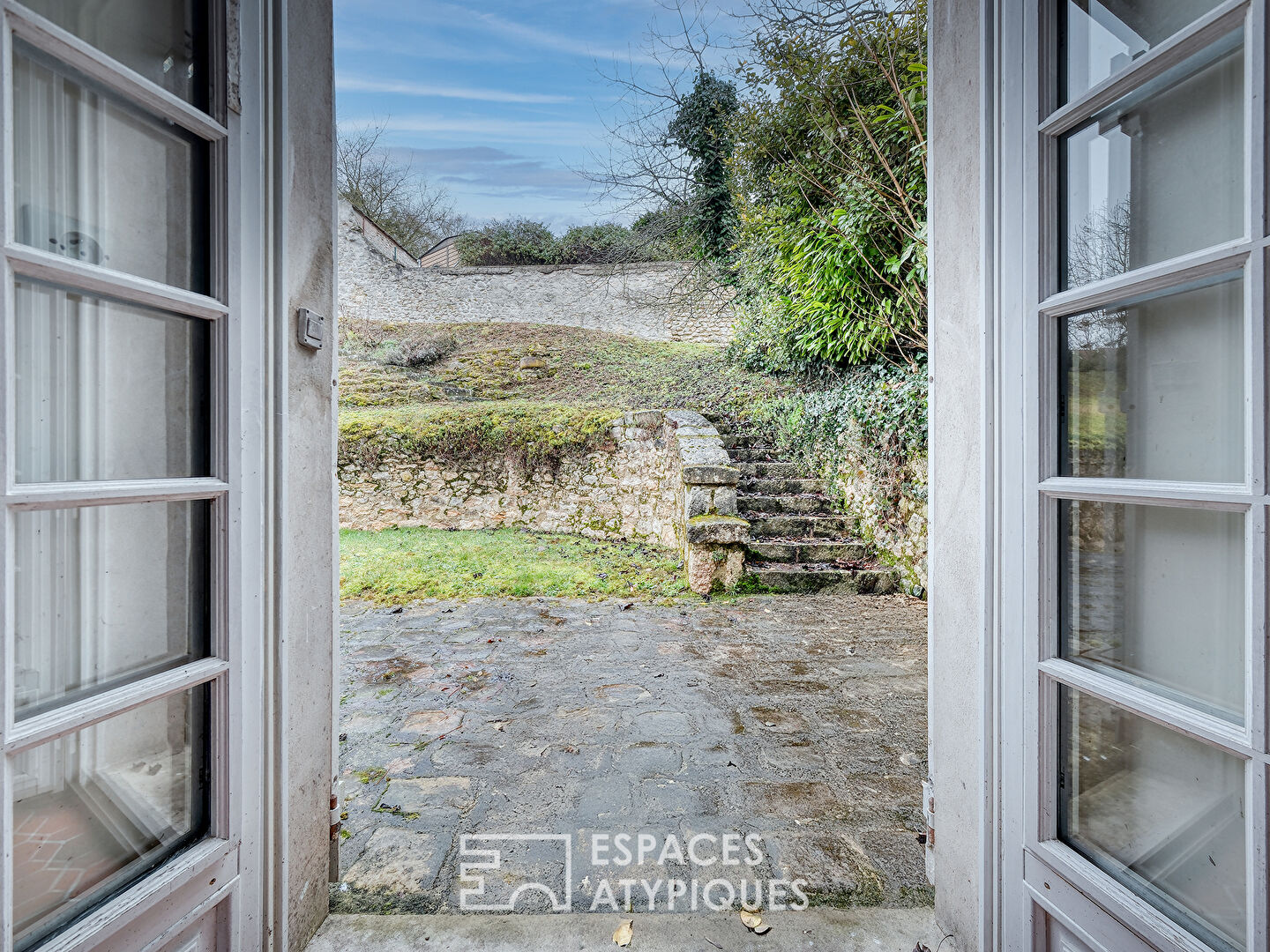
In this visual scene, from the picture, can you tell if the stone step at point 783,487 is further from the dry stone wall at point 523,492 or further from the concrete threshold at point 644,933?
the concrete threshold at point 644,933

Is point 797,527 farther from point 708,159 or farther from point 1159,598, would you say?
point 708,159


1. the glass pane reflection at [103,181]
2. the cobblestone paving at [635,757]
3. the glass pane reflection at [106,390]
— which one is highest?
the glass pane reflection at [103,181]

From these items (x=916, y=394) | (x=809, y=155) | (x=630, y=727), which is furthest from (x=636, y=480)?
(x=630, y=727)

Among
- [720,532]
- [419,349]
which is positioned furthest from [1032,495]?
[419,349]

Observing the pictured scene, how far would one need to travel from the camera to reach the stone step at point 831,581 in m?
4.76

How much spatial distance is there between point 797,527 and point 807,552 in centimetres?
35

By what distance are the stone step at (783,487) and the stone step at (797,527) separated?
1.58ft

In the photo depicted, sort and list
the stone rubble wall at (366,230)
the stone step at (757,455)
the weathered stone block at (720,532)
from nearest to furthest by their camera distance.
Result: the weathered stone block at (720,532)
the stone step at (757,455)
the stone rubble wall at (366,230)

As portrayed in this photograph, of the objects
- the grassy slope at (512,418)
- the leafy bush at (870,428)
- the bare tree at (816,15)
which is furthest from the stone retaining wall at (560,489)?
the bare tree at (816,15)

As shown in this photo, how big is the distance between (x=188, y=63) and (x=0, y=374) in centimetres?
75

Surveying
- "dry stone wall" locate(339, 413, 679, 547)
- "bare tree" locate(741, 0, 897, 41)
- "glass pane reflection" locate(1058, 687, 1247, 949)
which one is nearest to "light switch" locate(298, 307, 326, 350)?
"glass pane reflection" locate(1058, 687, 1247, 949)

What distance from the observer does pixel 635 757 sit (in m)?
2.27

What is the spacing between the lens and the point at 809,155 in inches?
199

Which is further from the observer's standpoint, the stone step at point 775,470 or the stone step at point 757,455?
the stone step at point 757,455
